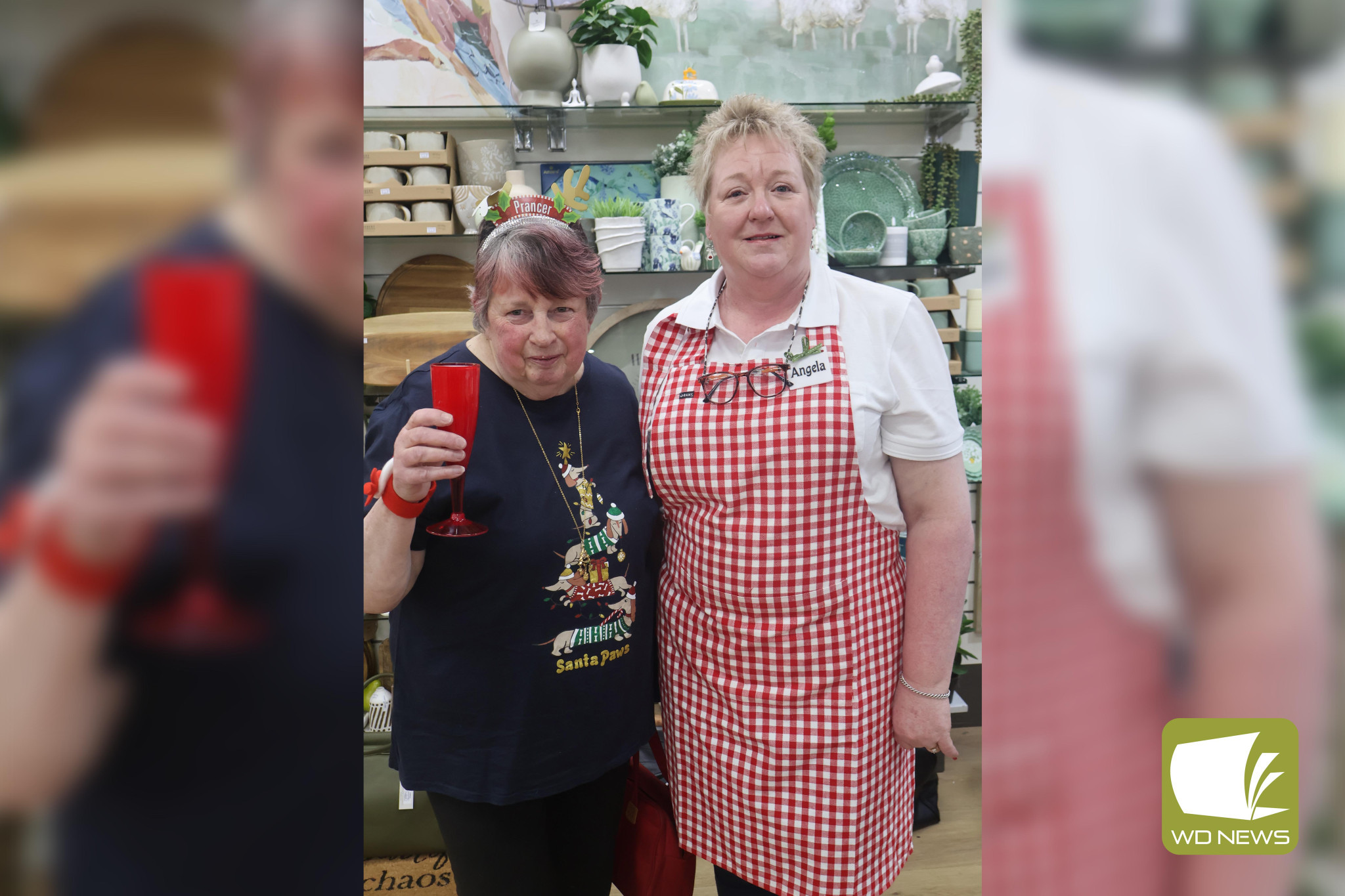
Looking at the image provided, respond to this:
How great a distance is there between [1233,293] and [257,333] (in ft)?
0.85

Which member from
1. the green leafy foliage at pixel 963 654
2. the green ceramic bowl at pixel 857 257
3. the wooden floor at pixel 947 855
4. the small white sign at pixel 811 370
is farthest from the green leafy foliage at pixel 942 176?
the wooden floor at pixel 947 855

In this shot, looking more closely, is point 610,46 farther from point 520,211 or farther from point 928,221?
point 520,211

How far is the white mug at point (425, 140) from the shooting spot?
2273mm

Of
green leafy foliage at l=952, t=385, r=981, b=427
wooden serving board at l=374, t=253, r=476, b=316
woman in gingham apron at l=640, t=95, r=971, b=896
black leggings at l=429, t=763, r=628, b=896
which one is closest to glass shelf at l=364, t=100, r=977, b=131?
wooden serving board at l=374, t=253, r=476, b=316

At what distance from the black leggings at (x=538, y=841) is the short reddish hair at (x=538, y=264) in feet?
2.64

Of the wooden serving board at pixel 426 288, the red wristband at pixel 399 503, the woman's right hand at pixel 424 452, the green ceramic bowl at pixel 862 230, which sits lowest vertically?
the red wristband at pixel 399 503

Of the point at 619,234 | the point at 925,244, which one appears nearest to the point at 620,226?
the point at 619,234

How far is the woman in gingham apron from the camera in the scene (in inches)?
44.2

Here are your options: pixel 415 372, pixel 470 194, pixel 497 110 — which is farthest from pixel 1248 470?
pixel 497 110

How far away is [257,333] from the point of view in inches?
7.7

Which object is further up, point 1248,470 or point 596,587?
point 1248,470

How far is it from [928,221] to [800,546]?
5.41ft

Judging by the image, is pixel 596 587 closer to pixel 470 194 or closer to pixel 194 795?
pixel 194 795

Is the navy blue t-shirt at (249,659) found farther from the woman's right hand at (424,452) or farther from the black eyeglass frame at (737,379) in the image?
the black eyeglass frame at (737,379)
